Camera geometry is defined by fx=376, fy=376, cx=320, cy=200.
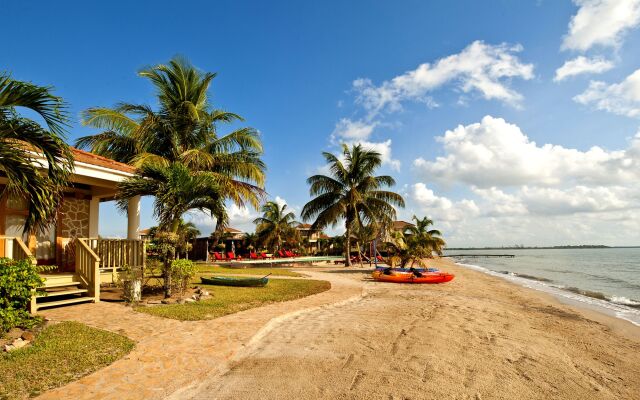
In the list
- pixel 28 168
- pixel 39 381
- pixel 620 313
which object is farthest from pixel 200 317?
pixel 620 313

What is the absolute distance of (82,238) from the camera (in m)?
10.3

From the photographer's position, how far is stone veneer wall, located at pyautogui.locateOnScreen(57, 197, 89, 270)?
11312 millimetres

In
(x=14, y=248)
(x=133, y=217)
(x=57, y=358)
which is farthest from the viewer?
(x=133, y=217)

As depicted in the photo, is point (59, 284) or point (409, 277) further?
point (409, 277)

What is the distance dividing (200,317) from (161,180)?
159 inches

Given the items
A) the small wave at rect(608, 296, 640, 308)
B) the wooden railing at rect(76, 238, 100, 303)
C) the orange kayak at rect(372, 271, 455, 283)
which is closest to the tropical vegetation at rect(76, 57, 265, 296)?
the wooden railing at rect(76, 238, 100, 303)

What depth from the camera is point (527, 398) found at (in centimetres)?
466

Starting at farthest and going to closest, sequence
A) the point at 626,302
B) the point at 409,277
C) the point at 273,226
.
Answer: the point at 273,226, the point at 409,277, the point at 626,302

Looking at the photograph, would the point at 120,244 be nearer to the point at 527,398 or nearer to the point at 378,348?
the point at 378,348

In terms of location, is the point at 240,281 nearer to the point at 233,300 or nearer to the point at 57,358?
the point at 233,300

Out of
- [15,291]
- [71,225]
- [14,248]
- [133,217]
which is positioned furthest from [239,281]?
[15,291]

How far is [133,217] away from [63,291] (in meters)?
3.34

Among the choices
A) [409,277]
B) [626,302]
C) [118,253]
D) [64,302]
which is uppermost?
[118,253]

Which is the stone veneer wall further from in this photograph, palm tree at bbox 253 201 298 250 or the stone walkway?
palm tree at bbox 253 201 298 250
